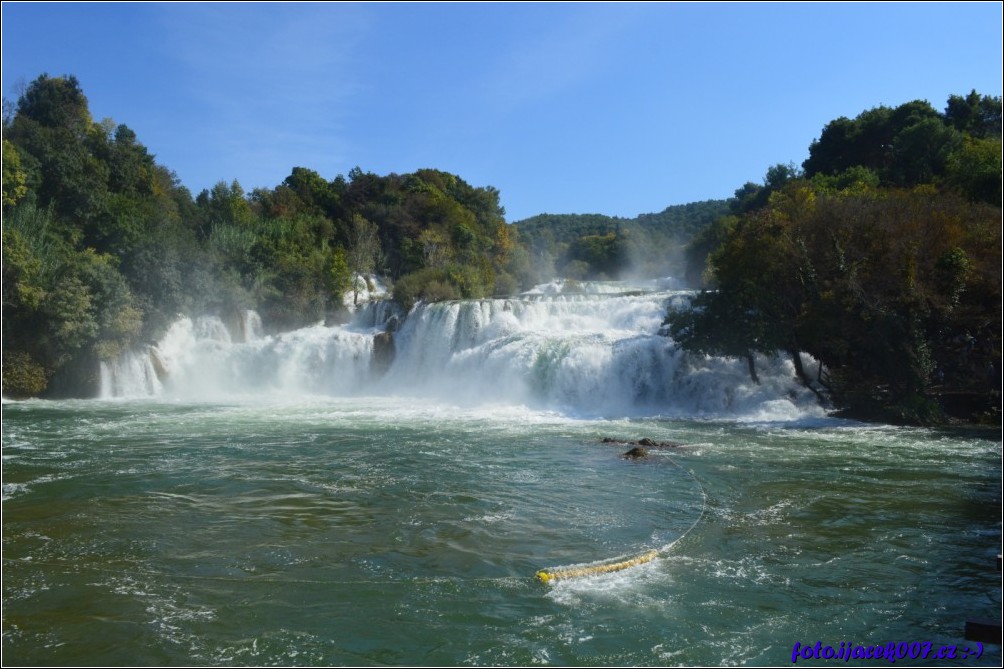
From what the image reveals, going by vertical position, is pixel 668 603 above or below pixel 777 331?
below

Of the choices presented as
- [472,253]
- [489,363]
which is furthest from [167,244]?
[472,253]

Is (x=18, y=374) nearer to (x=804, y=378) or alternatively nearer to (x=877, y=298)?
(x=804, y=378)

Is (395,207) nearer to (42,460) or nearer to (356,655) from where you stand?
(42,460)

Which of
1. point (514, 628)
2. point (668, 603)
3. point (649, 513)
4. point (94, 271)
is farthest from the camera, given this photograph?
point (94, 271)

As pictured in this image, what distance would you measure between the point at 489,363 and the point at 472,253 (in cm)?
1770

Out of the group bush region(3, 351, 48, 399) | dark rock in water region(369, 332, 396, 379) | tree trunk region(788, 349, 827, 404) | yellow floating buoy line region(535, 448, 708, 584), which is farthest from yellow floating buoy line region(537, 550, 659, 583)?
Result: bush region(3, 351, 48, 399)

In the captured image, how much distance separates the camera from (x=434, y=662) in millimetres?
4762

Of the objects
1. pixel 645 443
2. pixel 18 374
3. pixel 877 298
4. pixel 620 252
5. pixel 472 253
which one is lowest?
pixel 645 443

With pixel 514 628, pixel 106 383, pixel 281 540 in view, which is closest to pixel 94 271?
pixel 106 383

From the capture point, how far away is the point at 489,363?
20.9 metres

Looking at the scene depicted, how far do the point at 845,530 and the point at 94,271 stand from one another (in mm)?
21204

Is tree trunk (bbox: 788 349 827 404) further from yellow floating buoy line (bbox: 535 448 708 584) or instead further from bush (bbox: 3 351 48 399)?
bush (bbox: 3 351 48 399)

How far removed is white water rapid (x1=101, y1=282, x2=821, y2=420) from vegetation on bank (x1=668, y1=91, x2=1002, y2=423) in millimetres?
1199

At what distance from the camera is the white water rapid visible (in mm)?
18469
